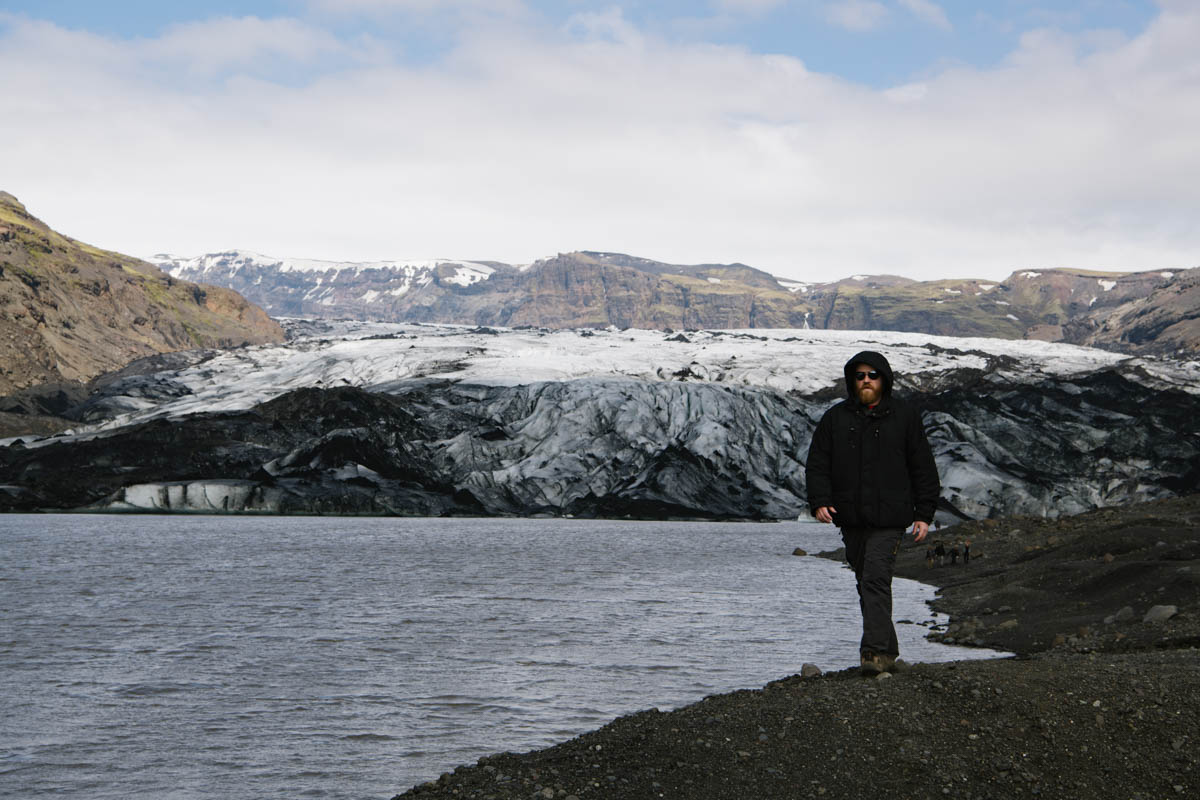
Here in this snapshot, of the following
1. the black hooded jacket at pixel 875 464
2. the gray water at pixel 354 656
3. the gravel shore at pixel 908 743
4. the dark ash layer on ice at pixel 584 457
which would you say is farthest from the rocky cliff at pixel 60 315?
the black hooded jacket at pixel 875 464

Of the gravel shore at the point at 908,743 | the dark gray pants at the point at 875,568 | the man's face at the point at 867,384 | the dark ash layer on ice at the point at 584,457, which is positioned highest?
the man's face at the point at 867,384

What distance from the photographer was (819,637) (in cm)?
2295

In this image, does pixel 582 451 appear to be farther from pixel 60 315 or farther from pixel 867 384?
pixel 60 315

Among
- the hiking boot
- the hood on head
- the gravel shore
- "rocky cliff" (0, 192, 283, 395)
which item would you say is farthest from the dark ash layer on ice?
the hood on head

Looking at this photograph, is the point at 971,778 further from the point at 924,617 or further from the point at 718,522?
the point at 718,522

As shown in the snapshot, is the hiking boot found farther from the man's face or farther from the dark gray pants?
the man's face

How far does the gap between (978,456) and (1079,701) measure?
295 feet

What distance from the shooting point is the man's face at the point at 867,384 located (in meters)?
9.73

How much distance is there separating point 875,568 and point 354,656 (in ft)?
44.9

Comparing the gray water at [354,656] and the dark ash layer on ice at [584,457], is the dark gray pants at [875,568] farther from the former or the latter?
the dark ash layer on ice at [584,457]

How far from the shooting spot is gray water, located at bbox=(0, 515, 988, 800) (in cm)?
1269

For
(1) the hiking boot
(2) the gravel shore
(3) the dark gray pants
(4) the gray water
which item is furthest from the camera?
(4) the gray water

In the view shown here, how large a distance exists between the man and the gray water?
17.2 ft

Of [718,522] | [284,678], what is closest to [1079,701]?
[284,678]
